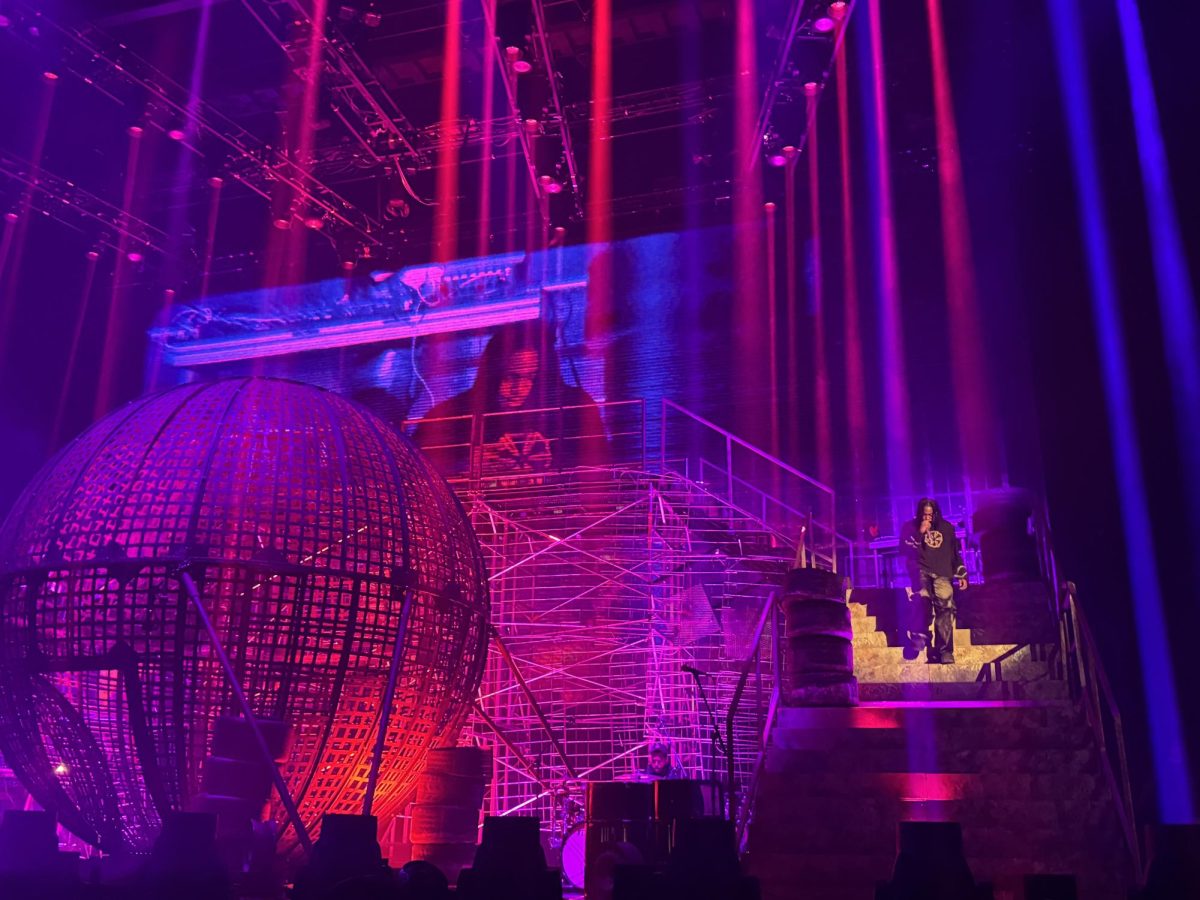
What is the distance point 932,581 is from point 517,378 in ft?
27.1

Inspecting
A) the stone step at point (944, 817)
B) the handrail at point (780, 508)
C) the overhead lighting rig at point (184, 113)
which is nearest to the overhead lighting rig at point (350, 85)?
the overhead lighting rig at point (184, 113)

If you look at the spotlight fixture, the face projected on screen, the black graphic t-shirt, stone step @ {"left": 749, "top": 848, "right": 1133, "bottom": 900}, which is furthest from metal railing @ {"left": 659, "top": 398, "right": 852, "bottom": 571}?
stone step @ {"left": 749, "top": 848, "right": 1133, "bottom": 900}

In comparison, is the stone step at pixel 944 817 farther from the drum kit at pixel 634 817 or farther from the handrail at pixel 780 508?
the handrail at pixel 780 508

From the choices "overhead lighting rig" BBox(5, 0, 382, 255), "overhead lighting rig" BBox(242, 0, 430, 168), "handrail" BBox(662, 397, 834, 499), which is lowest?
"handrail" BBox(662, 397, 834, 499)

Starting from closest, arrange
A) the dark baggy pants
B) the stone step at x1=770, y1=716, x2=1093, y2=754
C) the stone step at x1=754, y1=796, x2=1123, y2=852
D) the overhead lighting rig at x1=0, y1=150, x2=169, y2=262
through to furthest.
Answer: the stone step at x1=754, y1=796, x2=1123, y2=852
the stone step at x1=770, y1=716, x2=1093, y2=754
the dark baggy pants
the overhead lighting rig at x1=0, y1=150, x2=169, y2=262

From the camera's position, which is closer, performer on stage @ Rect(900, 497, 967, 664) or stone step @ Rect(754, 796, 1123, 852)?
stone step @ Rect(754, 796, 1123, 852)

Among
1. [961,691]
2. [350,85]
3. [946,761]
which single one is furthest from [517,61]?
[946,761]

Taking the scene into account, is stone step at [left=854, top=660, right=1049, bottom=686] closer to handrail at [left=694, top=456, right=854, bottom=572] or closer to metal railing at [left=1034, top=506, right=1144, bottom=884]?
metal railing at [left=1034, top=506, right=1144, bottom=884]

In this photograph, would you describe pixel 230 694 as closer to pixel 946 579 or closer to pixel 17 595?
pixel 17 595

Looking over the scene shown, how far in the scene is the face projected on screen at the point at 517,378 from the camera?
1512 cm

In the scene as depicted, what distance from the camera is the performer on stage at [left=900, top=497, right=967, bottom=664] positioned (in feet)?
27.5

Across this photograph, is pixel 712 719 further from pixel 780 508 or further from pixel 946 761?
pixel 780 508

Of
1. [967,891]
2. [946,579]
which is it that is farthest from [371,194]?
[967,891]

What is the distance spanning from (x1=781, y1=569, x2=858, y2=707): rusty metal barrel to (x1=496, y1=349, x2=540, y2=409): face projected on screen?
8343mm
